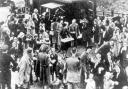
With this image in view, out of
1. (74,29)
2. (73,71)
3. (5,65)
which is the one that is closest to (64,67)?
(73,71)

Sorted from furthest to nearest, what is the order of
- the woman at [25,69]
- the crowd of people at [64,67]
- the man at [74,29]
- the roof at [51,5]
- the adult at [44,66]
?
the roof at [51,5]
the man at [74,29]
the adult at [44,66]
the crowd of people at [64,67]
the woman at [25,69]

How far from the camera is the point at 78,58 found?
31.4 ft

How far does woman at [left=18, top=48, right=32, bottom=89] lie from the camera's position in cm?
895

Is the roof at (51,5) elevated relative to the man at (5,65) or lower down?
elevated

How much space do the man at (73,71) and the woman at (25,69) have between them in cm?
119

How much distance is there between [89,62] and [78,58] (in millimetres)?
409

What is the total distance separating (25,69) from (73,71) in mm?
1477

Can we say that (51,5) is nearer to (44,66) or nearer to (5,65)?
(44,66)

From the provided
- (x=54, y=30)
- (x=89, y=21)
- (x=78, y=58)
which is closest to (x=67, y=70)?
(x=78, y=58)

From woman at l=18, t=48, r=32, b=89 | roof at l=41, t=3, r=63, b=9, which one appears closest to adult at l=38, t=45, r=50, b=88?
woman at l=18, t=48, r=32, b=89

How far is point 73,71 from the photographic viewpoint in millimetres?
9219

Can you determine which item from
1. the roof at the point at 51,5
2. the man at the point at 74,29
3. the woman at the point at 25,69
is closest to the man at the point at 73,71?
the woman at the point at 25,69

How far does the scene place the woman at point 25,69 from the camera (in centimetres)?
→ 895

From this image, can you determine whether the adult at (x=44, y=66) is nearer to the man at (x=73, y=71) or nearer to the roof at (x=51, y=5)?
the man at (x=73, y=71)
